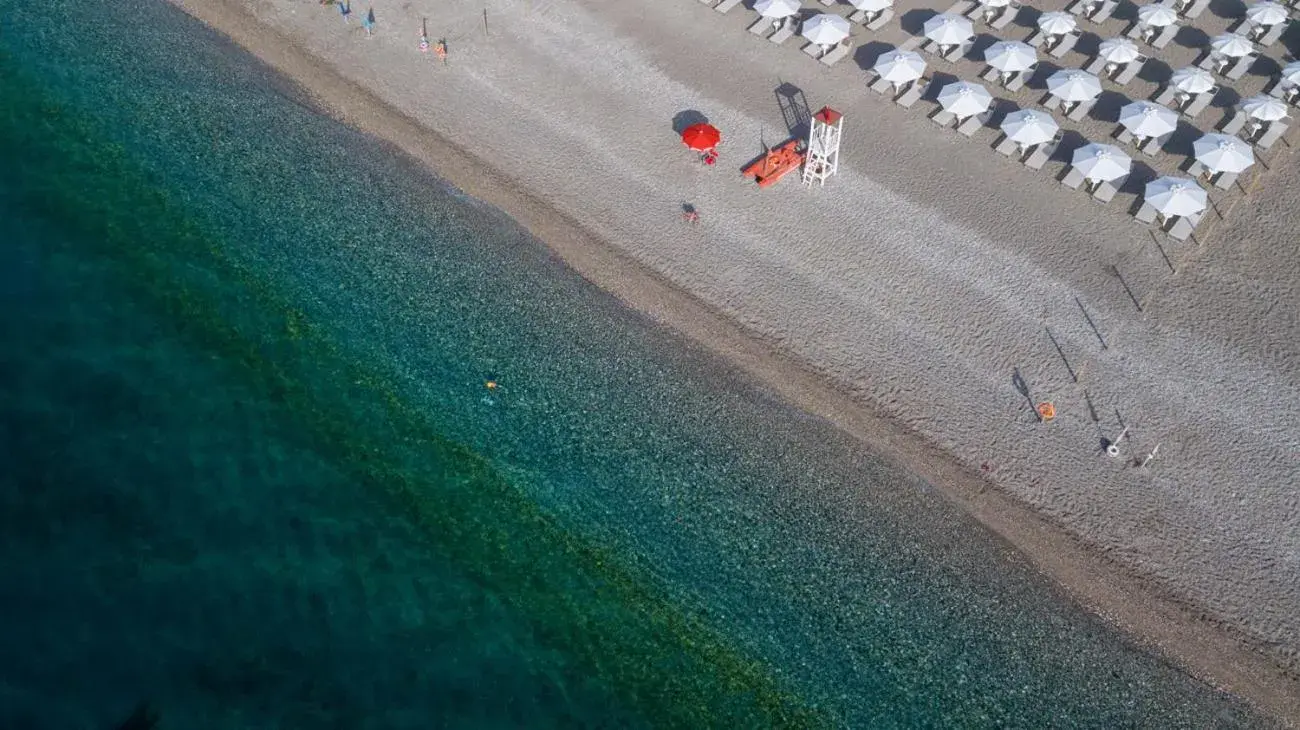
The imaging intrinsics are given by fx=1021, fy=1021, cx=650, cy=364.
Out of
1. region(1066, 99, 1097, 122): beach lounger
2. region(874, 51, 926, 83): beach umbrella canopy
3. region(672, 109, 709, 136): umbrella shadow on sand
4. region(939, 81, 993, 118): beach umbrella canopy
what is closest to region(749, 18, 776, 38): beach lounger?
region(874, 51, 926, 83): beach umbrella canopy

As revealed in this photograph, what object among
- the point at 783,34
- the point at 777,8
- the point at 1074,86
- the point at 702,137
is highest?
the point at 777,8

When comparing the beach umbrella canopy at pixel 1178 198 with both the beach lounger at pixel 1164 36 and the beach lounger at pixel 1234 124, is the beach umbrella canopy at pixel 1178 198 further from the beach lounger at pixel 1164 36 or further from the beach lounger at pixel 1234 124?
the beach lounger at pixel 1164 36

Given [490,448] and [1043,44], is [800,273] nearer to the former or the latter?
[490,448]

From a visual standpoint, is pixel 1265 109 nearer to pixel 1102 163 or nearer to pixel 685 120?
pixel 1102 163

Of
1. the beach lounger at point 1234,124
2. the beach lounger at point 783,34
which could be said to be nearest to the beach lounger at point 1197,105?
the beach lounger at point 1234,124

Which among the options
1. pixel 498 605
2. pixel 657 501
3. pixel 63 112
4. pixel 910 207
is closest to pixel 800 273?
pixel 910 207

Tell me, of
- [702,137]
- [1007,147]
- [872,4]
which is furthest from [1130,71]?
[702,137]

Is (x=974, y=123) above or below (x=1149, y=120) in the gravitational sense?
below
